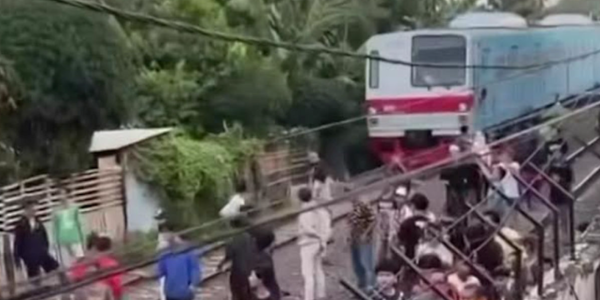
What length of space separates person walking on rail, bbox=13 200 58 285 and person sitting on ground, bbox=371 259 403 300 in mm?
2345

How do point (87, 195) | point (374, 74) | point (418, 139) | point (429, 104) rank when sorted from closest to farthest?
point (87, 195) < point (429, 104) < point (418, 139) < point (374, 74)

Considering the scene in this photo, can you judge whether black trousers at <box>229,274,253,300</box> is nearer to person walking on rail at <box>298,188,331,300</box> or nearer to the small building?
person walking on rail at <box>298,188,331,300</box>

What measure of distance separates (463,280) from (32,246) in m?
3.38

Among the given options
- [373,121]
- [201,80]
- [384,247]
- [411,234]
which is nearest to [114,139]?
[201,80]

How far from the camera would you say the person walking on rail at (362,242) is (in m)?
9.77

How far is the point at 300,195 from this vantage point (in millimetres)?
8734

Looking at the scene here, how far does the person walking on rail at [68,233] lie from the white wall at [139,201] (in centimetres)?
585

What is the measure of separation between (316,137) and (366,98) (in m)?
2.20

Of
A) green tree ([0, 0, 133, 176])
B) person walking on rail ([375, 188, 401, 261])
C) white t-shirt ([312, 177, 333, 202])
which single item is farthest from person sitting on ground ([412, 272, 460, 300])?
green tree ([0, 0, 133, 176])

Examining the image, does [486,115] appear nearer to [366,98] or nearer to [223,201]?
[366,98]

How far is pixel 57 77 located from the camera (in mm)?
16438

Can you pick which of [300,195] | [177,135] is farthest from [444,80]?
[300,195]

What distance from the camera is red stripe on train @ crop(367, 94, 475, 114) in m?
20.2

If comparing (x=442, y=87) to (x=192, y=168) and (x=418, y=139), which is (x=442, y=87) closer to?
(x=418, y=139)
